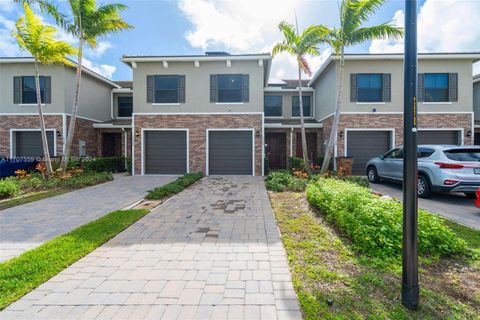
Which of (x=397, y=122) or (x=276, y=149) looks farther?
(x=276, y=149)

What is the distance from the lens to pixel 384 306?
2.46 meters

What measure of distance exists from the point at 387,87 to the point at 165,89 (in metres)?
11.9

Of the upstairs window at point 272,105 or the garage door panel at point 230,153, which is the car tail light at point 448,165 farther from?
the upstairs window at point 272,105

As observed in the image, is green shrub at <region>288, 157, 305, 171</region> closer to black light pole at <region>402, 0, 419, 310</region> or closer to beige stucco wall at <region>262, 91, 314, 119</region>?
beige stucco wall at <region>262, 91, 314, 119</region>

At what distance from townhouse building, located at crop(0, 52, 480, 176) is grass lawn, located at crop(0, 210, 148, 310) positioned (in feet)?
28.8

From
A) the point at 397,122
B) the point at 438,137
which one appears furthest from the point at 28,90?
the point at 438,137

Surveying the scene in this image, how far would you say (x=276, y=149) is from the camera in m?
16.9

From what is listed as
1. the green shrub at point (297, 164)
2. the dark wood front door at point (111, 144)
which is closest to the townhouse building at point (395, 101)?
the green shrub at point (297, 164)

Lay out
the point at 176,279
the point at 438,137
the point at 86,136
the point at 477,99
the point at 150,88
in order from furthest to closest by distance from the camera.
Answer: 1. the point at 477,99
2. the point at 86,136
3. the point at 150,88
4. the point at 438,137
5. the point at 176,279

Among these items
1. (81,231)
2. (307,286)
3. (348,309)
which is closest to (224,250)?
(307,286)

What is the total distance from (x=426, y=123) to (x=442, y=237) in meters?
11.8

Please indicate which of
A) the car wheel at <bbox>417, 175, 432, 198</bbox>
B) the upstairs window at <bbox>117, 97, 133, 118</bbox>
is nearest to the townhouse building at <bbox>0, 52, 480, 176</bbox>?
the upstairs window at <bbox>117, 97, 133, 118</bbox>

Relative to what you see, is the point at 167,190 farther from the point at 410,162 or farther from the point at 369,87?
the point at 369,87

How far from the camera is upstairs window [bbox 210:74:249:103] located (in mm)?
13250
